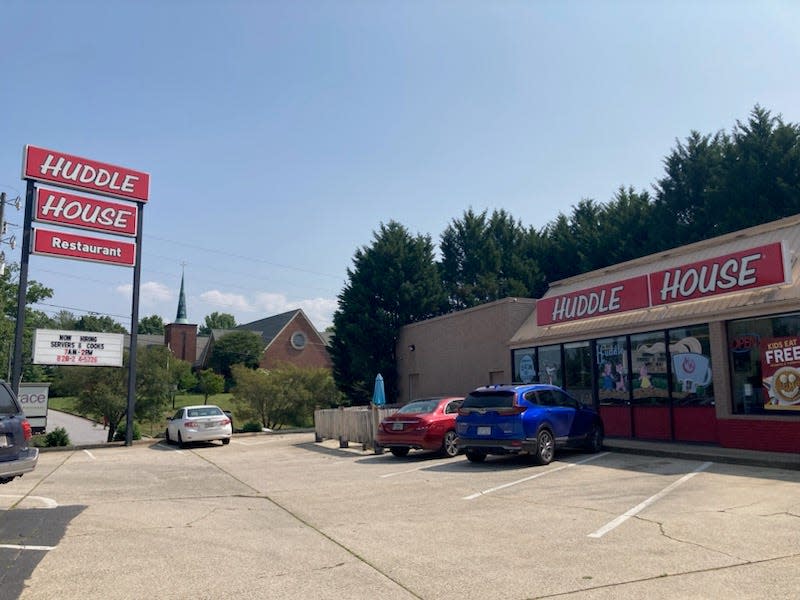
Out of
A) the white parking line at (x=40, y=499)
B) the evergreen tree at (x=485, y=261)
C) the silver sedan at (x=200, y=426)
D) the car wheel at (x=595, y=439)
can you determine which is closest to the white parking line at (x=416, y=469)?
the car wheel at (x=595, y=439)

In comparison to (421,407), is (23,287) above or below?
above

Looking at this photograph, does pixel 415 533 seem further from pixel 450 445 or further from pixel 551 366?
pixel 551 366

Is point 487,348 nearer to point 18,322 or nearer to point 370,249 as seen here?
point 370,249

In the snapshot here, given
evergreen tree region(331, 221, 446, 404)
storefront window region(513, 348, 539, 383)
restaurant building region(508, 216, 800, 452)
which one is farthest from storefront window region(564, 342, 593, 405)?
evergreen tree region(331, 221, 446, 404)

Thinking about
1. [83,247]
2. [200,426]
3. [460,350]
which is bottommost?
[200,426]

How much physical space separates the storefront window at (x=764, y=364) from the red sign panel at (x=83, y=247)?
63.2ft

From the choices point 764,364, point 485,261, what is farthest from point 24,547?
point 485,261

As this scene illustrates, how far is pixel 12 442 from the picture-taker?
360 inches

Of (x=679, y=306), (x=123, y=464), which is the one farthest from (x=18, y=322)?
(x=679, y=306)

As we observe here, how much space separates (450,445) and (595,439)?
3.34 metres

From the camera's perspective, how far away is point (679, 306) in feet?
53.5

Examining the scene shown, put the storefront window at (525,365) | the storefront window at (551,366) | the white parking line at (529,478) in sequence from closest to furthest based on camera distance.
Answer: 1. the white parking line at (529,478)
2. the storefront window at (551,366)
3. the storefront window at (525,365)

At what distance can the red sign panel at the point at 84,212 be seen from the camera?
21828mm

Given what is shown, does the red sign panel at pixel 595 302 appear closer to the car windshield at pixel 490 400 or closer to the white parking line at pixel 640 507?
the car windshield at pixel 490 400
